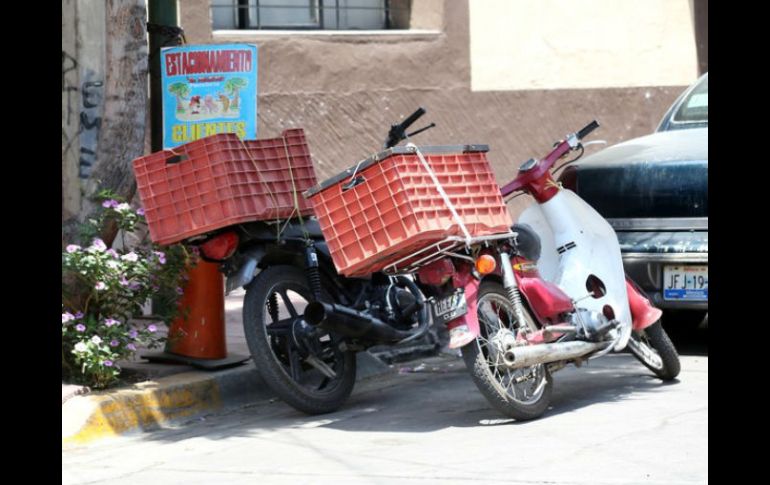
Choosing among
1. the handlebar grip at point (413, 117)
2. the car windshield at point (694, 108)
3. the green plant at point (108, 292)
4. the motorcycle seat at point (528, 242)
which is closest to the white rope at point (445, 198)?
the handlebar grip at point (413, 117)

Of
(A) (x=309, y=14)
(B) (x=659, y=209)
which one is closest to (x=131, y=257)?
(B) (x=659, y=209)

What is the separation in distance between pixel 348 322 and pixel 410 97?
603 centimetres

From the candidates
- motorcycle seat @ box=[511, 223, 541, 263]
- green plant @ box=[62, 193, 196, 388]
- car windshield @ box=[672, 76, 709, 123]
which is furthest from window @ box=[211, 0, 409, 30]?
motorcycle seat @ box=[511, 223, 541, 263]

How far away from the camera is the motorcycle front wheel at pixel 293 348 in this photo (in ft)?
21.5

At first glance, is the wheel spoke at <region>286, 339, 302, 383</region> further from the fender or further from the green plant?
the fender

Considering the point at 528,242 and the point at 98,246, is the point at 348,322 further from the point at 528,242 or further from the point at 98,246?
the point at 98,246

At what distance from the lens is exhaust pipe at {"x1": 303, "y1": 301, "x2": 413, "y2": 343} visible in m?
6.47

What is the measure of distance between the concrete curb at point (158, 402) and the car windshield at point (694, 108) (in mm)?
3648

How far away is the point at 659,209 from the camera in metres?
7.97

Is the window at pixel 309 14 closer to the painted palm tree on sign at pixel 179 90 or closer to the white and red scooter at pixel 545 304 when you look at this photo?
the painted palm tree on sign at pixel 179 90

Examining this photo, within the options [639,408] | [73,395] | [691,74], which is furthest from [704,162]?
[691,74]

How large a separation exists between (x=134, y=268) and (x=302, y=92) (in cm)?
531
